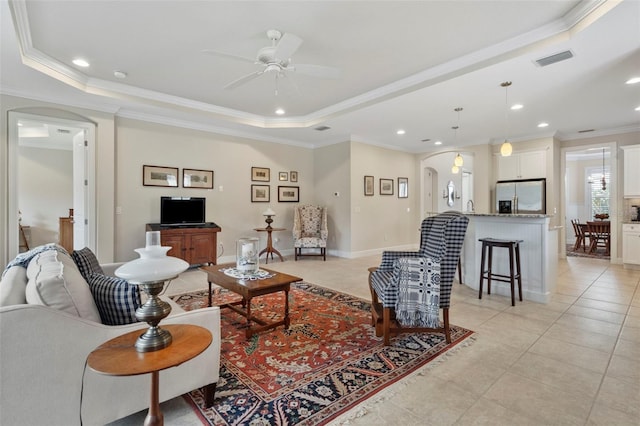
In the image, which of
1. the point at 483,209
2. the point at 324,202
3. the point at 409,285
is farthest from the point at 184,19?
the point at 483,209

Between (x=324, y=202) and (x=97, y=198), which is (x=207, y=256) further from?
(x=324, y=202)

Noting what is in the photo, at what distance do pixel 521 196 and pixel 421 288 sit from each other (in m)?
5.78

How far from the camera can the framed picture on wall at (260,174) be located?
21.4ft

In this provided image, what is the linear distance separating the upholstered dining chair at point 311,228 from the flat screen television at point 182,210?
6.41 feet

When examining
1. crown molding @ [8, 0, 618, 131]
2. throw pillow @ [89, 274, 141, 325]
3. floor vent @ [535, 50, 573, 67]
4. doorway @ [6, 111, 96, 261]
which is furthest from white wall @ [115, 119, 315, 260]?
floor vent @ [535, 50, 573, 67]

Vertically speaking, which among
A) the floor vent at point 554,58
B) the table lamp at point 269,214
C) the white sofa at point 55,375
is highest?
the floor vent at point 554,58

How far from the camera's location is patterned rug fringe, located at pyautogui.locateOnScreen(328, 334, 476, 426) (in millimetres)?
1688

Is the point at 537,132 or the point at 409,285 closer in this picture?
the point at 409,285

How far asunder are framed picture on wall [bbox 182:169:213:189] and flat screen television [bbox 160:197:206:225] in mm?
288

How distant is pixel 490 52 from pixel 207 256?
4997mm

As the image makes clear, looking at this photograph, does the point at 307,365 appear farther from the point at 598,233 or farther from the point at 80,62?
the point at 598,233

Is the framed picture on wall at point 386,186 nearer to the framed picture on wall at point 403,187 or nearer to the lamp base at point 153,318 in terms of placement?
the framed picture on wall at point 403,187

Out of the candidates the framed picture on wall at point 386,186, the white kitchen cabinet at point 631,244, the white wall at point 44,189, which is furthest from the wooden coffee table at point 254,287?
the white wall at point 44,189

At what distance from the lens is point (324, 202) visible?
7.33 meters
